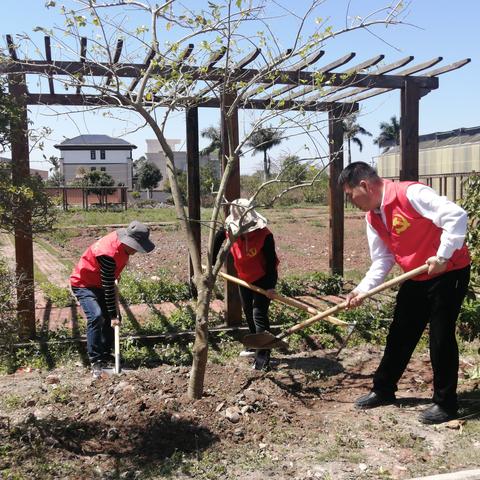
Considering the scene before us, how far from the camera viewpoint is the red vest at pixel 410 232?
3.71m

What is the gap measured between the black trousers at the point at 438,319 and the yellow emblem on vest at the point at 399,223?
387 millimetres

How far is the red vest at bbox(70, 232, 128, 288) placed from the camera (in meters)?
4.91

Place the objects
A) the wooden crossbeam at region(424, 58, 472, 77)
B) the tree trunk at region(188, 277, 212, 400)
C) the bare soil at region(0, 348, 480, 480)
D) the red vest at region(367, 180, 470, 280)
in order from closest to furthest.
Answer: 1. the bare soil at region(0, 348, 480, 480)
2. the red vest at region(367, 180, 470, 280)
3. the tree trunk at region(188, 277, 212, 400)
4. the wooden crossbeam at region(424, 58, 472, 77)

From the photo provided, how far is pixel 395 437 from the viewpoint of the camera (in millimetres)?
3641

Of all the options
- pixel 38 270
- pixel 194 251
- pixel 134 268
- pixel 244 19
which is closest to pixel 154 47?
pixel 244 19

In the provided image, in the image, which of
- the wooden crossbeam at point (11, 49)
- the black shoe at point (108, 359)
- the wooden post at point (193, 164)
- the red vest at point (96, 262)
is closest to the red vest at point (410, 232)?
the red vest at point (96, 262)

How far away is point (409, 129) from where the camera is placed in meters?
6.55

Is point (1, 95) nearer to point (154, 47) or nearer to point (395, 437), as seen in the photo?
point (154, 47)

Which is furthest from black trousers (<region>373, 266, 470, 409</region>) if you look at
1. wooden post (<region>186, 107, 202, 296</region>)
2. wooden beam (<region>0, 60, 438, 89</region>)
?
wooden post (<region>186, 107, 202, 296</region>)

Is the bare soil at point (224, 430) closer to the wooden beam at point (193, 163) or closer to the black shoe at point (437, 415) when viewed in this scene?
the black shoe at point (437, 415)

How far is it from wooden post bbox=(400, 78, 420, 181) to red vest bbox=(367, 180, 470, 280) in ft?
9.57

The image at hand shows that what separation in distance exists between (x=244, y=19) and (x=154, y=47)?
60 cm

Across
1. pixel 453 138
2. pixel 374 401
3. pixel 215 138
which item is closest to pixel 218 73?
pixel 374 401

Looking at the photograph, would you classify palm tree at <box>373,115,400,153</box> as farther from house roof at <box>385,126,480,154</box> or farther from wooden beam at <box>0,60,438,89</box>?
wooden beam at <box>0,60,438,89</box>
